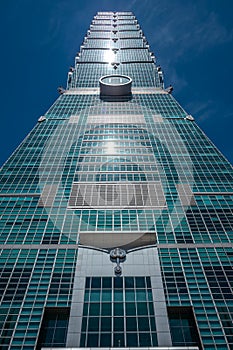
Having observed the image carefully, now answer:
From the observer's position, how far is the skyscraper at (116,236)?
31281mm

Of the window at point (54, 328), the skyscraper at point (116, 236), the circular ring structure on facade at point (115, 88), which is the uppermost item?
the circular ring structure on facade at point (115, 88)

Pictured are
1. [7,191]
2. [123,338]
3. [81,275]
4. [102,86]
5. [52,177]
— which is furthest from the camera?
[102,86]

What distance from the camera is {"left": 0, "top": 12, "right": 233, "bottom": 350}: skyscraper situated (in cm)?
3128

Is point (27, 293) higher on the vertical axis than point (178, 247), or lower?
lower

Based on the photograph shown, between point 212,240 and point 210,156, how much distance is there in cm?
2481

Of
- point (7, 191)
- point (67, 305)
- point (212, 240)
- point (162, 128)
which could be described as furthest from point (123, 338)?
point (162, 128)

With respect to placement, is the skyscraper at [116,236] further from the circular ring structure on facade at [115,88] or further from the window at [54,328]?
the circular ring structure on facade at [115,88]

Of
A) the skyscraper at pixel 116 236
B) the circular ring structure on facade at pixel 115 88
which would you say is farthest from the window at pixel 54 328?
the circular ring structure on facade at pixel 115 88

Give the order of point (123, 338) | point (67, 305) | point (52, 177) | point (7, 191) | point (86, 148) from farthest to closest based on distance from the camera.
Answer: point (86, 148) → point (52, 177) → point (7, 191) → point (67, 305) → point (123, 338)

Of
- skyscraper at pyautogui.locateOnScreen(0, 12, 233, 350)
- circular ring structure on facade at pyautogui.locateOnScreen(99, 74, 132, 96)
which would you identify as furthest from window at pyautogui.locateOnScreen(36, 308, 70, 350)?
circular ring structure on facade at pyautogui.locateOnScreen(99, 74, 132, 96)

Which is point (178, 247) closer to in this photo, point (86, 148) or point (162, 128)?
point (86, 148)

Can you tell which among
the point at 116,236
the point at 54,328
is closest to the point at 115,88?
the point at 116,236

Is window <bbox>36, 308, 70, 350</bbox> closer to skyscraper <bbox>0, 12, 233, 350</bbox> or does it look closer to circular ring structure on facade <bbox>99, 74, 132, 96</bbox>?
skyscraper <bbox>0, 12, 233, 350</bbox>

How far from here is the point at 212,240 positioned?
41375 mm
